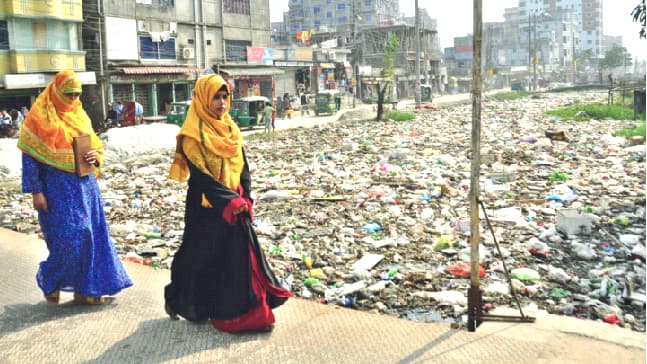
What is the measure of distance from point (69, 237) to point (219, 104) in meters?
1.33

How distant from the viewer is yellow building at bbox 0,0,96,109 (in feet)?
72.7

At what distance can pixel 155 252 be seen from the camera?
593 centimetres

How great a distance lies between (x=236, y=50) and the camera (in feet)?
Answer: 109

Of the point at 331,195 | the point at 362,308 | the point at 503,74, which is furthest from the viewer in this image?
the point at 503,74

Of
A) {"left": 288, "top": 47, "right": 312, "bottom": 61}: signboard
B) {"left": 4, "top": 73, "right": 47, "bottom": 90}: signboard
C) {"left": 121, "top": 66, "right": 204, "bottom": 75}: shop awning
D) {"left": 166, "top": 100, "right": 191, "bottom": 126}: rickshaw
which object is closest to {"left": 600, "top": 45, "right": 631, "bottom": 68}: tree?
{"left": 288, "top": 47, "right": 312, "bottom": 61}: signboard

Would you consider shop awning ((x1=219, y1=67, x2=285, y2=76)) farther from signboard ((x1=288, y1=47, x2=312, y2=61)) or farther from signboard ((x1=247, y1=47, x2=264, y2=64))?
signboard ((x1=288, y1=47, x2=312, y2=61))

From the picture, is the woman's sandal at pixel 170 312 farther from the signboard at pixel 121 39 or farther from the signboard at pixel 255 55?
the signboard at pixel 255 55

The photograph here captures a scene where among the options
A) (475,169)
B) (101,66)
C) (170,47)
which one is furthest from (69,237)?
(170,47)

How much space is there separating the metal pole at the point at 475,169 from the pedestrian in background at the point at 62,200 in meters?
2.24

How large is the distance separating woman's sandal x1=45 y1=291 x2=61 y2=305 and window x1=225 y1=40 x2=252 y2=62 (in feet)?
96.6

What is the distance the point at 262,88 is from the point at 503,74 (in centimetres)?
5252

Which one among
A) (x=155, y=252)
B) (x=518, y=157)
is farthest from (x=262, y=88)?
(x=155, y=252)

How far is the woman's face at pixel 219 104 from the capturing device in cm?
356

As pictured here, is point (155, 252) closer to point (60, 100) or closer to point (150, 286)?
point (150, 286)
